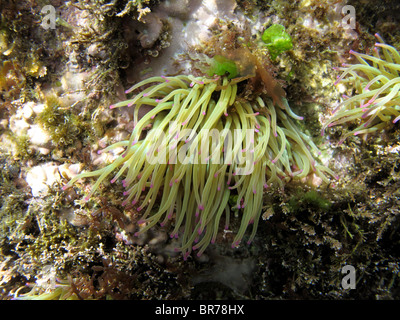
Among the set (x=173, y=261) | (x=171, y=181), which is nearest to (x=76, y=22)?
(x=171, y=181)

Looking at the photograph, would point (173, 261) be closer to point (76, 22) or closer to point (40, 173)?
point (40, 173)

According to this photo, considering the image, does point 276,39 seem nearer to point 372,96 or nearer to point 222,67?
point 222,67

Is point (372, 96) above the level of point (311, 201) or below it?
above

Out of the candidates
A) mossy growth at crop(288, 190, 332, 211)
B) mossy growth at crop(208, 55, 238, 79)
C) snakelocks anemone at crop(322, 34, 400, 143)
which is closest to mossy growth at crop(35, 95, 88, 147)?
mossy growth at crop(208, 55, 238, 79)

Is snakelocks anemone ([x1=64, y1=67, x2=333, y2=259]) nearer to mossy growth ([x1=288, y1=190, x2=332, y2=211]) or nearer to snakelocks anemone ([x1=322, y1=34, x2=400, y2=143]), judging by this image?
mossy growth ([x1=288, y1=190, x2=332, y2=211])

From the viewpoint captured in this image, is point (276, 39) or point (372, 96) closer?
point (276, 39)

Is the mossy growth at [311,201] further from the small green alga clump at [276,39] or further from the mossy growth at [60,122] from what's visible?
the mossy growth at [60,122]

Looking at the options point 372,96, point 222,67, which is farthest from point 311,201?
point 222,67
